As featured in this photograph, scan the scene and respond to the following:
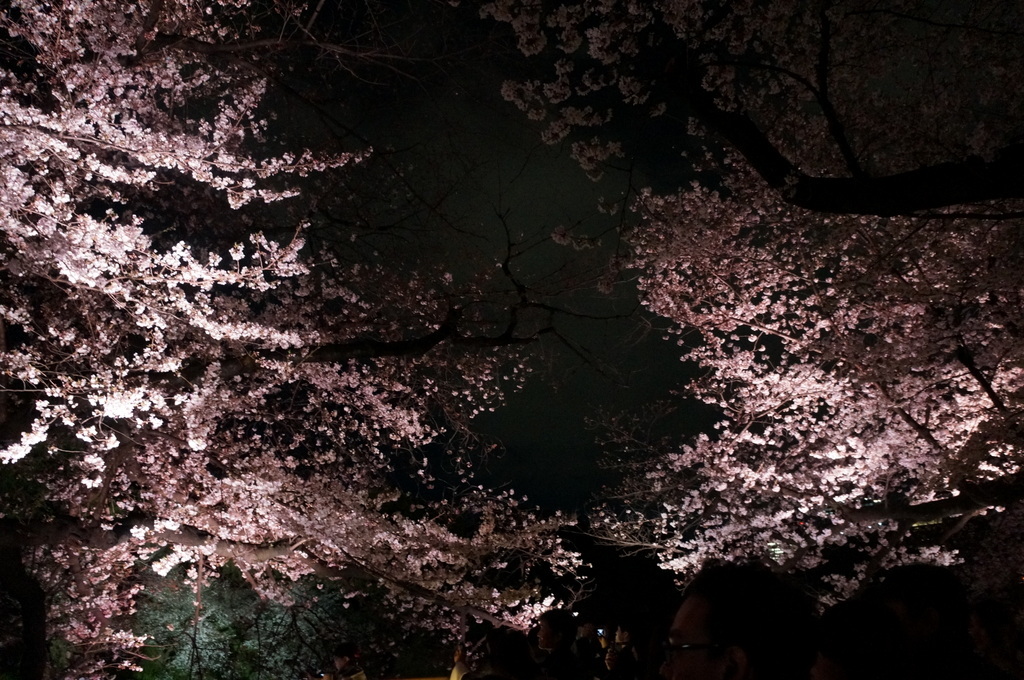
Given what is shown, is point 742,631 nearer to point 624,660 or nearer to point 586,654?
point 586,654

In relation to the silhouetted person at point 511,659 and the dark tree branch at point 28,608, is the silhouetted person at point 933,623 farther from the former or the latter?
the dark tree branch at point 28,608

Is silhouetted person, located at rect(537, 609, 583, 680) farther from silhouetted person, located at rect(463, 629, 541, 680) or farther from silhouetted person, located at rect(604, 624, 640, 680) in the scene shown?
silhouetted person, located at rect(604, 624, 640, 680)

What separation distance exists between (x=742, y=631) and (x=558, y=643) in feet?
8.25

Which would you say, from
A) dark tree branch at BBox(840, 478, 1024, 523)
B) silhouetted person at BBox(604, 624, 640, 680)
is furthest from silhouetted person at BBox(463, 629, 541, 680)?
dark tree branch at BBox(840, 478, 1024, 523)

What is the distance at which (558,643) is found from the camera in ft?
13.3

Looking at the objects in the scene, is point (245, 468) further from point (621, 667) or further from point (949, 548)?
point (949, 548)

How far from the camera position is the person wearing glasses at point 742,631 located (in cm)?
178

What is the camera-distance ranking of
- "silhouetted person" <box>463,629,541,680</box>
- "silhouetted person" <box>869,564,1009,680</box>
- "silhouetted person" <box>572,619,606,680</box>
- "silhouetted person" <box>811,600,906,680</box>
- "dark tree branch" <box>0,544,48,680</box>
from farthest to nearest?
"dark tree branch" <box>0,544,48,680</box> < "silhouetted person" <box>572,619,606,680</box> < "silhouetted person" <box>463,629,541,680</box> < "silhouetted person" <box>869,564,1009,680</box> < "silhouetted person" <box>811,600,906,680</box>

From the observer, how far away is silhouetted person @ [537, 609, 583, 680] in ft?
13.1

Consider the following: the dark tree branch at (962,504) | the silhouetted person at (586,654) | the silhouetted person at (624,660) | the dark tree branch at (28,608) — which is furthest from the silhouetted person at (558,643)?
the dark tree branch at (28,608)

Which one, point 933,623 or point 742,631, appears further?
point 933,623

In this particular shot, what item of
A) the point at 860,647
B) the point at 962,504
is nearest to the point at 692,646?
the point at 860,647

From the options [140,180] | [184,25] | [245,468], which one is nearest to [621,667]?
[245,468]

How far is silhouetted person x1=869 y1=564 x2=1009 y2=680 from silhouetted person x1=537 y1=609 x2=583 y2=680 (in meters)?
1.86
